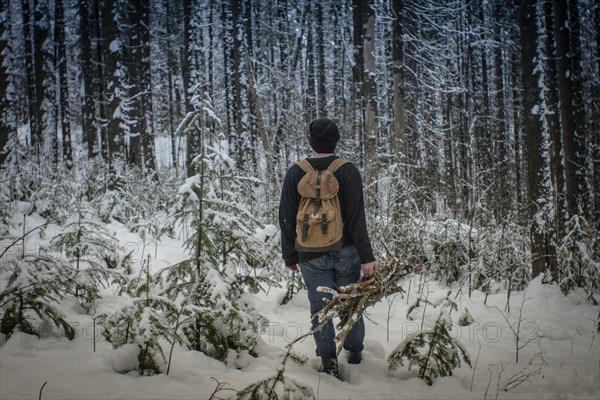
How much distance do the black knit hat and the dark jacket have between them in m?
0.10

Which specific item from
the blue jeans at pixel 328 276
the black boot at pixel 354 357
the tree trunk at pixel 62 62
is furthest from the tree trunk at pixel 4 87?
the tree trunk at pixel 62 62

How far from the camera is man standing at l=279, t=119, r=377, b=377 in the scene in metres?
2.75

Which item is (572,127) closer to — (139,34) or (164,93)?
(139,34)

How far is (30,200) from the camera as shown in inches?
304

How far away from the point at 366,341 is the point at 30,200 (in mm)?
7937

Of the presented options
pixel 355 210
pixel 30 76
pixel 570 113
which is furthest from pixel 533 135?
pixel 30 76

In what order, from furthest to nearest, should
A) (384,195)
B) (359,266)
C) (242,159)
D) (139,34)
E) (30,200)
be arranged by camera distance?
(242,159) < (139,34) < (30,200) < (384,195) < (359,266)

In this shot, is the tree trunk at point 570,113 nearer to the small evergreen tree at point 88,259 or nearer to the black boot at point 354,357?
the black boot at point 354,357

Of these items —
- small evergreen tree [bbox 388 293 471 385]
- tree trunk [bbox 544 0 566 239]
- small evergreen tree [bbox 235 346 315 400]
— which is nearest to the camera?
small evergreen tree [bbox 235 346 315 400]

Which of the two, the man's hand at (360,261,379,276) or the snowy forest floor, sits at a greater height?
the man's hand at (360,261,379,276)

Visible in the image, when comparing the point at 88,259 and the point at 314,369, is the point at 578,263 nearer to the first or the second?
the point at 314,369

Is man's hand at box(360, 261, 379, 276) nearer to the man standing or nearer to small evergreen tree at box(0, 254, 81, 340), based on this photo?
the man standing

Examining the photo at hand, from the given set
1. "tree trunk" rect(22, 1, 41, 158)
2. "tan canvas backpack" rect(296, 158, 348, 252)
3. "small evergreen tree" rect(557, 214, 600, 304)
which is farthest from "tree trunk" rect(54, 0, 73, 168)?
"small evergreen tree" rect(557, 214, 600, 304)

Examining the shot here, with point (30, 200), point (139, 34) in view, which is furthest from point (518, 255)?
point (139, 34)
